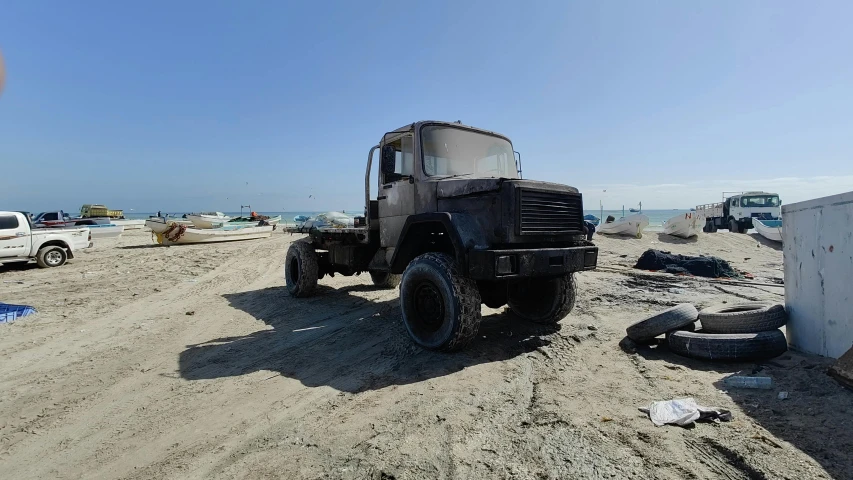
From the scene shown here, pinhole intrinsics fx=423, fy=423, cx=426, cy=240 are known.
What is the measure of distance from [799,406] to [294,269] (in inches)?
304

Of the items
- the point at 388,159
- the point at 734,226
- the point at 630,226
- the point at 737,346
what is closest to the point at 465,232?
the point at 388,159

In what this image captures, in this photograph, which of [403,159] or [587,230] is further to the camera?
[403,159]

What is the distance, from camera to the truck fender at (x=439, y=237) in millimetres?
4445

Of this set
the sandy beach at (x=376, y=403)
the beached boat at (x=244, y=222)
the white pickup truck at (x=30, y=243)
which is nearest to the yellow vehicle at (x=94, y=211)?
the beached boat at (x=244, y=222)

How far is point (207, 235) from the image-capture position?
20234mm

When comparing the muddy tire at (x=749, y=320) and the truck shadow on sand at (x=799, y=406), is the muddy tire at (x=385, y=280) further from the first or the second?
the muddy tire at (x=749, y=320)

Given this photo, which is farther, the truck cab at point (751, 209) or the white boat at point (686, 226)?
the truck cab at point (751, 209)

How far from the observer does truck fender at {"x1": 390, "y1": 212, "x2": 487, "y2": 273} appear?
14.6ft

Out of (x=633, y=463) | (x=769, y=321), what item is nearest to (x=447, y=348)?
(x=633, y=463)

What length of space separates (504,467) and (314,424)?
4.73ft

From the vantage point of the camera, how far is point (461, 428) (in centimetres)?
306

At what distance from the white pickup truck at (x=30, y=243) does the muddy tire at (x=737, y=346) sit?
16608 mm

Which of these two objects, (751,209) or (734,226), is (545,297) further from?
(751,209)

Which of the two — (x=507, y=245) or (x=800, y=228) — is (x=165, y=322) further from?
(x=800, y=228)
